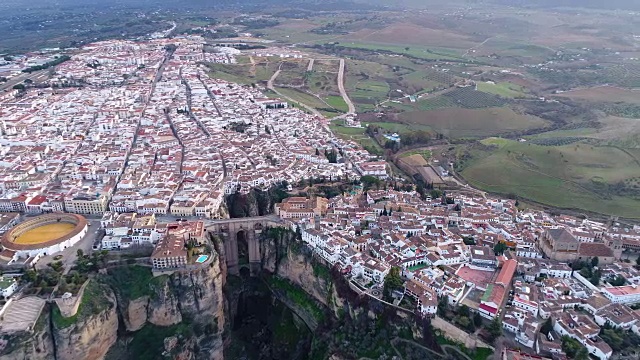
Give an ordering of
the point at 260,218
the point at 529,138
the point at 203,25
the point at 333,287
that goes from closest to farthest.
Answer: the point at 333,287, the point at 260,218, the point at 529,138, the point at 203,25

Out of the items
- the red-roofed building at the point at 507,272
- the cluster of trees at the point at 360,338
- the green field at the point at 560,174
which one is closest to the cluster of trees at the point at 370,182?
the green field at the point at 560,174

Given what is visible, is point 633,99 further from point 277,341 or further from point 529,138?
point 277,341

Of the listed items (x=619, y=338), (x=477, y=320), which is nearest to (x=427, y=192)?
(x=477, y=320)

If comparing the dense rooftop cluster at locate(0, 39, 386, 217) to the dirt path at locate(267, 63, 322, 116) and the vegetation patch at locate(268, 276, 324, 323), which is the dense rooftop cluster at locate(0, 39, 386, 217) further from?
the vegetation patch at locate(268, 276, 324, 323)

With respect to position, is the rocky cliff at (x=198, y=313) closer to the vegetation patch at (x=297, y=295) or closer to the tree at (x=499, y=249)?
the vegetation patch at (x=297, y=295)

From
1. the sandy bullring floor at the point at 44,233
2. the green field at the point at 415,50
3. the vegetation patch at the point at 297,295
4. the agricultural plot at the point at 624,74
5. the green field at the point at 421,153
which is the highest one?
the sandy bullring floor at the point at 44,233

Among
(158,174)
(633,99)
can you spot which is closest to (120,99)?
(158,174)

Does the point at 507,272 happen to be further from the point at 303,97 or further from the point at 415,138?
the point at 303,97
